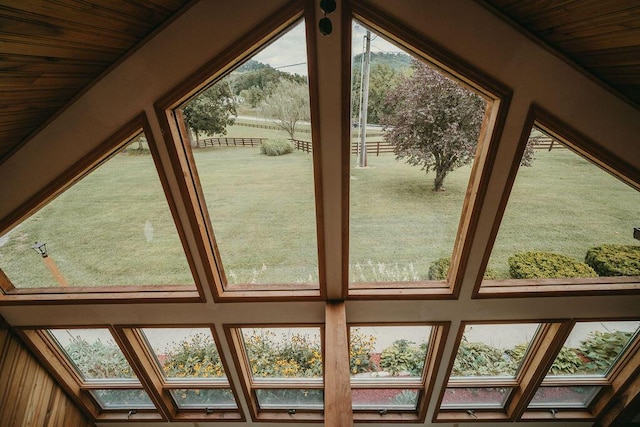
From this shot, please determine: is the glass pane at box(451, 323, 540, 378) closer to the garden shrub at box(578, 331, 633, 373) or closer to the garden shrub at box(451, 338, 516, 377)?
the garden shrub at box(451, 338, 516, 377)

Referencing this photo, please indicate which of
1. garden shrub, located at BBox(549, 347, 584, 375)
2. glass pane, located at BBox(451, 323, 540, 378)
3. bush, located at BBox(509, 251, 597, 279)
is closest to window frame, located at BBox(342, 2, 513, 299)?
bush, located at BBox(509, 251, 597, 279)

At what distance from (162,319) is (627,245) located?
4181mm

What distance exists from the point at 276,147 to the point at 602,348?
3937 mm

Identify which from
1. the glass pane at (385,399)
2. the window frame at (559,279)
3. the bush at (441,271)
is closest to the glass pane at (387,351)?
the glass pane at (385,399)

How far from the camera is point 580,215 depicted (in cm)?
232

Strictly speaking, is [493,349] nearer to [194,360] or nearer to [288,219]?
[288,219]

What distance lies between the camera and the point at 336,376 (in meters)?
1.80

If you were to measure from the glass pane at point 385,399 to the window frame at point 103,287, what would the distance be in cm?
241

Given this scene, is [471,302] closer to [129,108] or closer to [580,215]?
[580,215]

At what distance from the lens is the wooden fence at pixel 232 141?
225 cm

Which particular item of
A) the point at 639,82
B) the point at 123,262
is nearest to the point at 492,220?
the point at 639,82

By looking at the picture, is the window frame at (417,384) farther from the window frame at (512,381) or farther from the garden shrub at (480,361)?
the garden shrub at (480,361)

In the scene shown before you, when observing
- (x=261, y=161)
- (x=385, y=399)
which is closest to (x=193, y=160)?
(x=261, y=161)

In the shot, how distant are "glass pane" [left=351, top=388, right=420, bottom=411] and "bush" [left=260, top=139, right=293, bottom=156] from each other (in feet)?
10.2
